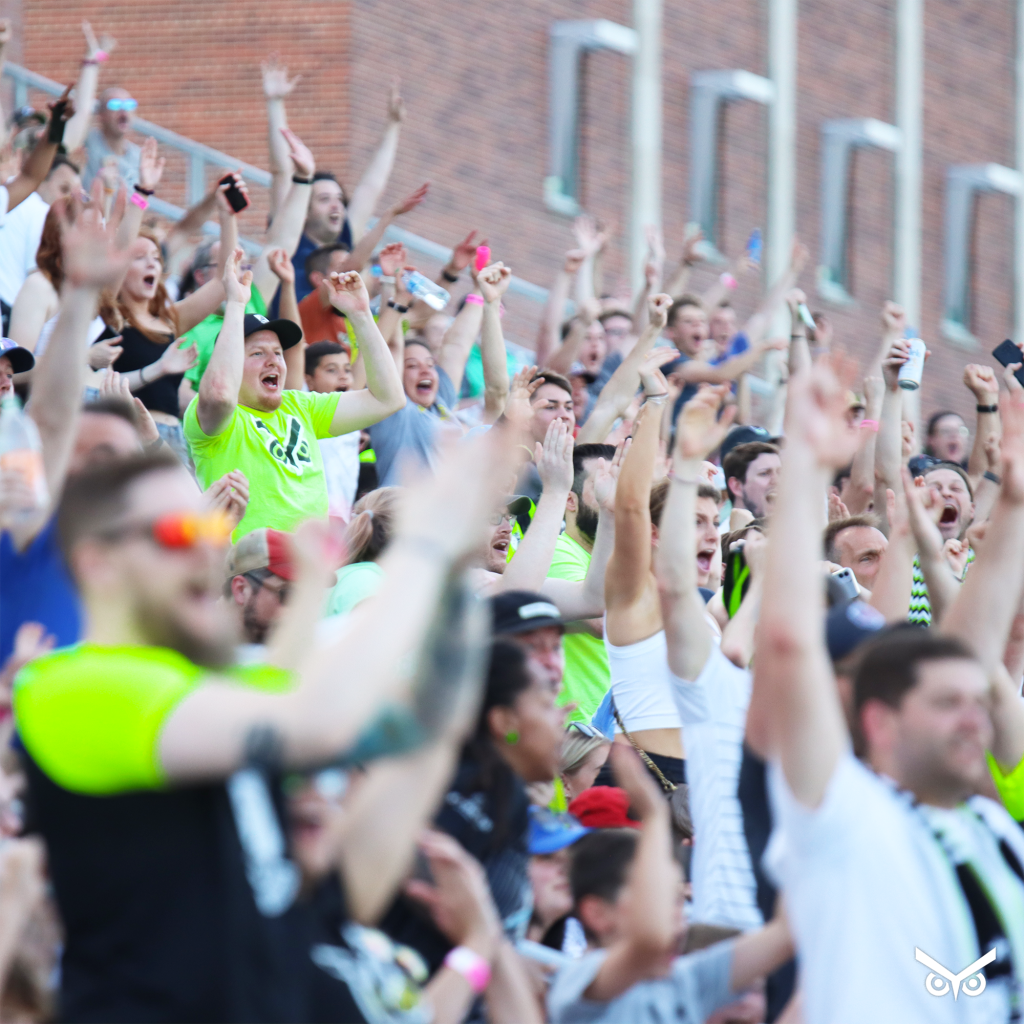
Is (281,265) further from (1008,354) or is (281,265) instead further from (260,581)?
(260,581)

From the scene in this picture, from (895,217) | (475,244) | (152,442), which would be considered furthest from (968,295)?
(152,442)

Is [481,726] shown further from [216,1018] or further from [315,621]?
[216,1018]

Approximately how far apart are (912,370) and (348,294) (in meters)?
2.49

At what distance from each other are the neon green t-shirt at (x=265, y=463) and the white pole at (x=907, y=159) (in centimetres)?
1473

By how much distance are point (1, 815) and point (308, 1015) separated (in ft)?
3.43

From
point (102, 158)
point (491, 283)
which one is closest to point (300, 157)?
point (491, 283)

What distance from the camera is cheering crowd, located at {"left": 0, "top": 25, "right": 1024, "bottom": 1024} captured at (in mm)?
2576

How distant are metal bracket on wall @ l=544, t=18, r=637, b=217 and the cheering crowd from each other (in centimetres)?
1109

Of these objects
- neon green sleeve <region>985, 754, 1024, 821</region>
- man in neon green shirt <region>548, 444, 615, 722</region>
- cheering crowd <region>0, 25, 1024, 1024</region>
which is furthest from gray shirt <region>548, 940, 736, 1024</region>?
man in neon green shirt <region>548, 444, 615, 722</region>

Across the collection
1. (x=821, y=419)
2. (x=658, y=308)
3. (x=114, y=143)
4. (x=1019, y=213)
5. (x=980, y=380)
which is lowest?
(x=1019, y=213)

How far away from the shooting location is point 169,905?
2.55 m

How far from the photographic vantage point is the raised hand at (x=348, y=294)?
294 inches

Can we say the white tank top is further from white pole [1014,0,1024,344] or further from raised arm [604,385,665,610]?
white pole [1014,0,1024,344]

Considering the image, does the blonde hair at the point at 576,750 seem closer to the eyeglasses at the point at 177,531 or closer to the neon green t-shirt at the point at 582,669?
the neon green t-shirt at the point at 582,669
